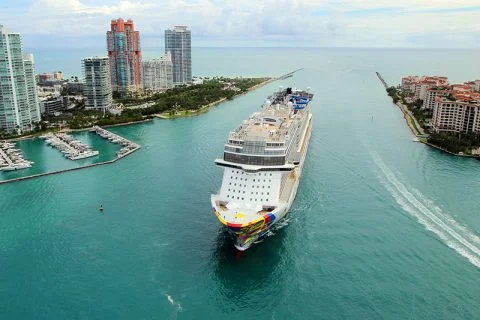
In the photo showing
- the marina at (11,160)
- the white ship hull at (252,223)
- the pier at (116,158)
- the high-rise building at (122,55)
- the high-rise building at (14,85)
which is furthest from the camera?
the high-rise building at (122,55)

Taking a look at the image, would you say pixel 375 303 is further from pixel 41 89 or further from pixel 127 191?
pixel 41 89

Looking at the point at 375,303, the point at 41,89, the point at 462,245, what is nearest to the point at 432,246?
the point at 462,245

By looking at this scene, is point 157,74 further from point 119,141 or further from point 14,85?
point 119,141

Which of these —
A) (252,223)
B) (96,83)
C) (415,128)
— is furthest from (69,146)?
(415,128)

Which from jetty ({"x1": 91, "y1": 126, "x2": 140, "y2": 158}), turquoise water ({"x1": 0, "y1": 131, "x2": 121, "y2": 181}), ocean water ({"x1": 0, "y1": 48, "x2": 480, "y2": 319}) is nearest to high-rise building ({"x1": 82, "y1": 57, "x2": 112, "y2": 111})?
jetty ({"x1": 91, "y1": 126, "x2": 140, "y2": 158})

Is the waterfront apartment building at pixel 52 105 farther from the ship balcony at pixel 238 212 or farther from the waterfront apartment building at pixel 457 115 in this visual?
the waterfront apartment building at pixel 457 115

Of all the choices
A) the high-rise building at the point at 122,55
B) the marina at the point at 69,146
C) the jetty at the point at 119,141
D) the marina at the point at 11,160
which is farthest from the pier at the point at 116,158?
the high-rise building at the point at 122,55
